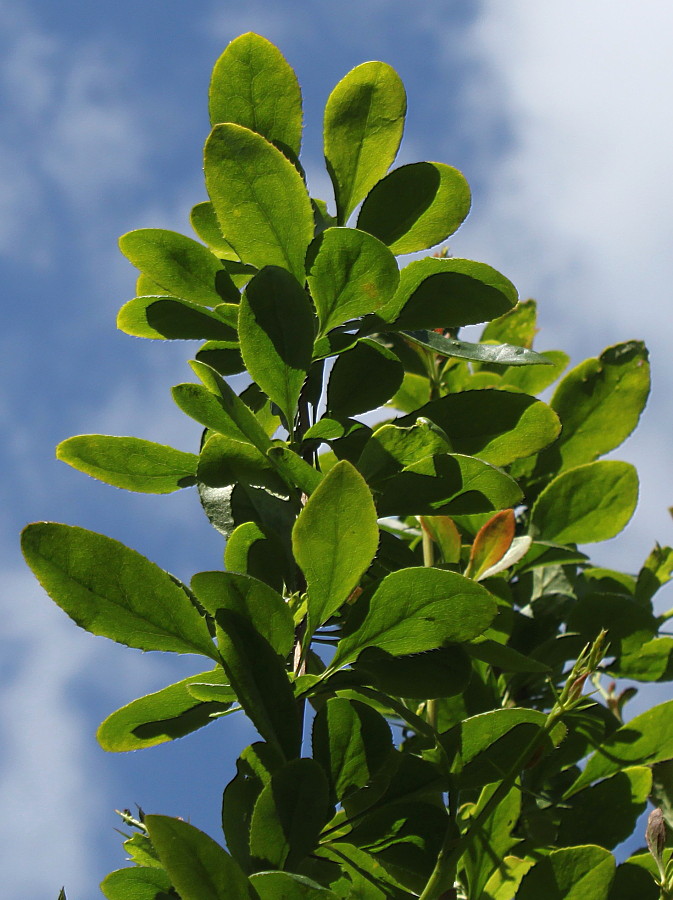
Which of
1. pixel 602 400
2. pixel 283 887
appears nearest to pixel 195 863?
pixel 283 887

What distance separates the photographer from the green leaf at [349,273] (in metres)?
0.93

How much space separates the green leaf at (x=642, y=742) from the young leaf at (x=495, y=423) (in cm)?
38

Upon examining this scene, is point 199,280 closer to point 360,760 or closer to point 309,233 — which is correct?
point 309,233

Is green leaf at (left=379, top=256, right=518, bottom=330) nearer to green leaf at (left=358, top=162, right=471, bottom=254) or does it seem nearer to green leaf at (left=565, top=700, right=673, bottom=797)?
green leaf at (left=358, top=162, right=471, bottom=254)

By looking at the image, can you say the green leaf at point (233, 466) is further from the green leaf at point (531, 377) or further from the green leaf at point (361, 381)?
the green leaf at point (531, 377)

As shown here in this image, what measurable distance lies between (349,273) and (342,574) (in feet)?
1.15

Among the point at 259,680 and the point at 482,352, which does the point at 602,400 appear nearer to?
the point at 482,352

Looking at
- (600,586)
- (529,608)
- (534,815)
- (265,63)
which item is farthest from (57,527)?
(600,586)

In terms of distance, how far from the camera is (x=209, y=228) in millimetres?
1182

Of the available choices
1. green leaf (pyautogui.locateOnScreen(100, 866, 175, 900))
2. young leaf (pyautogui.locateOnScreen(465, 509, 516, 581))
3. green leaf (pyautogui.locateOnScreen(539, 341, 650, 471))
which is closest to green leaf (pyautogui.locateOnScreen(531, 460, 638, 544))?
green leaf (pyautogui.locateOnScreen(539, 341, 650, 471))

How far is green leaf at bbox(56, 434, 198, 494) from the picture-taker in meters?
1.02

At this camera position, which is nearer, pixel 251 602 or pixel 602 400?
pixel 251 602

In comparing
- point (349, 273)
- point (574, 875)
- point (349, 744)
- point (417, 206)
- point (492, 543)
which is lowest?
point (574, 875)

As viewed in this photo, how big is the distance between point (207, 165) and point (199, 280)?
0.21 metres
